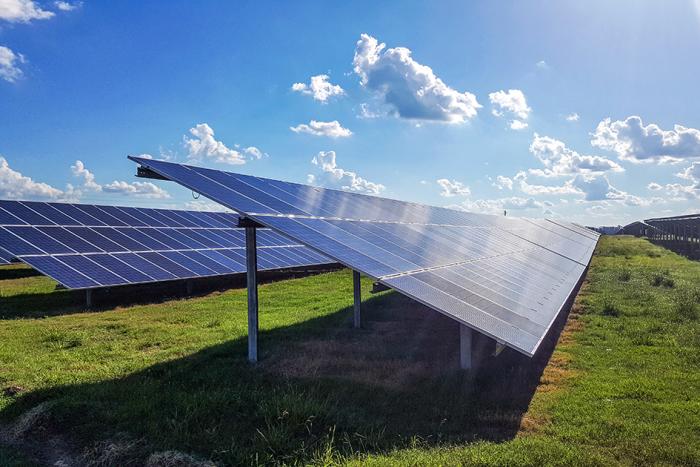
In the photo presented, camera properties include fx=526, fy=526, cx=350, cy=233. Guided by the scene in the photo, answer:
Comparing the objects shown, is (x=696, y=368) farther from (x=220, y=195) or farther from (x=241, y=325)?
(x=241, y=325)

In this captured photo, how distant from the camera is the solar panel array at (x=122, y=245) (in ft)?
63.6

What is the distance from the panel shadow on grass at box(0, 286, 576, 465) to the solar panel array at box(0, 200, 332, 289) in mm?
10165

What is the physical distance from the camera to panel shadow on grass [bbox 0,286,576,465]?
6754 millimetres

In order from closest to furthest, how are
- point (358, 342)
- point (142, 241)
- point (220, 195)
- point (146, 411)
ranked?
point (146, 411) → point (220, 195) → point (358, 342) → point (142, 241)

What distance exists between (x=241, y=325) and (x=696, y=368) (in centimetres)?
1064

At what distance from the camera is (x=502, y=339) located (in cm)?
725

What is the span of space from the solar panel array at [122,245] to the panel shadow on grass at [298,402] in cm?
1016

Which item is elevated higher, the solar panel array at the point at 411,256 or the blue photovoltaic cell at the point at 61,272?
the solar panel array at the point at 411,256

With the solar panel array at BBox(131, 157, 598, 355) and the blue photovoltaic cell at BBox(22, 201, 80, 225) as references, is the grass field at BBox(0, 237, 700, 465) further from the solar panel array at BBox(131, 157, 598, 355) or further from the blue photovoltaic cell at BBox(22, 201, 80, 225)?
the blue photovoltaic cell at BBox(22, 201, 80, 225)

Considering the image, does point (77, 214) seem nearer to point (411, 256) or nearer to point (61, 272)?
point (61, 272)

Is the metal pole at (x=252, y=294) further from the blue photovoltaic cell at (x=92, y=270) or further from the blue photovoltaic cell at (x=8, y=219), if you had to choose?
the blue photovoltaic cell at (x=8, y=219)

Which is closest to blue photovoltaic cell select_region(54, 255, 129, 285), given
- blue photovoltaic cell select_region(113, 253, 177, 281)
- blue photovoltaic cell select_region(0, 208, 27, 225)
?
blue photovoltaic cell select_region(113, 253, 177, 281)

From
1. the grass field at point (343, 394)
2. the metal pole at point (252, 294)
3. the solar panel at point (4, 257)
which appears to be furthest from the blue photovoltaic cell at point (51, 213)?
the metal pole at point (252, 294)

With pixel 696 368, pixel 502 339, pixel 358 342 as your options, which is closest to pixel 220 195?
pixel 358 342
